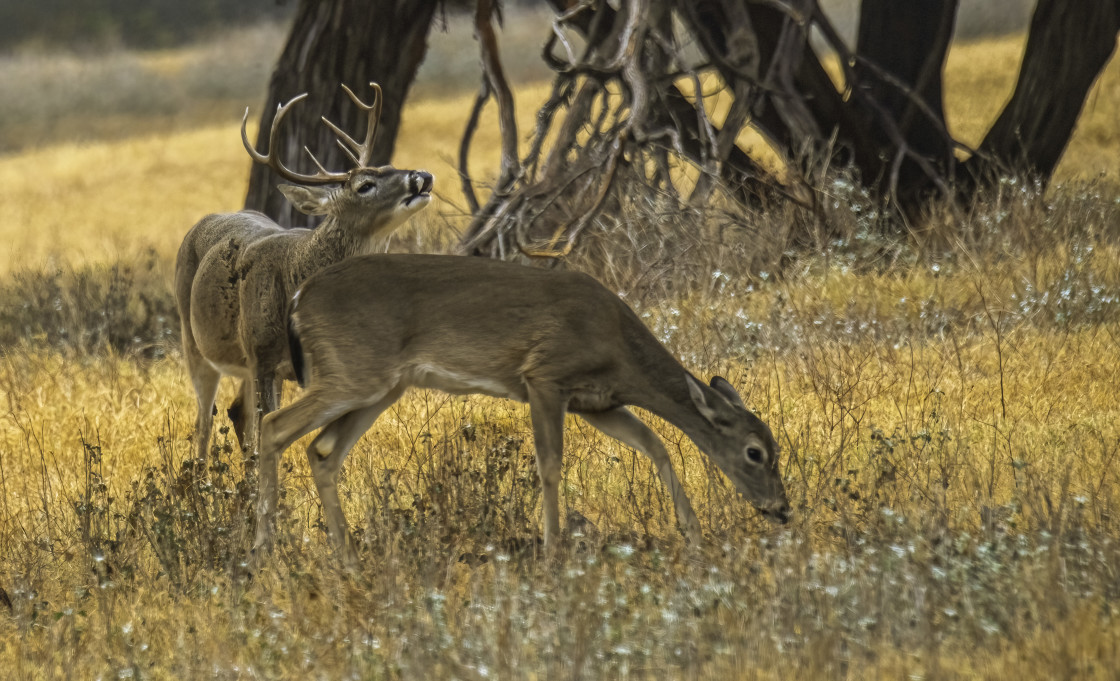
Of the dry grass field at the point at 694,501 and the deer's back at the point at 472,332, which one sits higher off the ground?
the deer's back at the point at 472,332

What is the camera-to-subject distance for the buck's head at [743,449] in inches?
229

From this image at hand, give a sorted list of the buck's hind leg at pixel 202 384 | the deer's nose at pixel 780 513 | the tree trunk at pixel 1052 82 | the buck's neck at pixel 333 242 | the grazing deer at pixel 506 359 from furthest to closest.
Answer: the tree trunk at pixel 1052 82
the buck's hind leg at pixel 202 384
the buck's neck at pixel 333 242
the grazing deer at pixel 506 359
the deer's nose at pixel 780 513

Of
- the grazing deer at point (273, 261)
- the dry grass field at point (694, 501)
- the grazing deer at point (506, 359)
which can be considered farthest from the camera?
the grazing deer at point (273, 261)

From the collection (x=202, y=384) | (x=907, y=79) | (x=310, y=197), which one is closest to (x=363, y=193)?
(x=310, y=197)

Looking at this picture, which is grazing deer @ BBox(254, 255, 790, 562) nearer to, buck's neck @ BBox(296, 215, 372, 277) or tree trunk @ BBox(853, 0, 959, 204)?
buck's neck @ BBox(296, 215, 372, 277)

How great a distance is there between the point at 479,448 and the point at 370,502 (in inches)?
32.9

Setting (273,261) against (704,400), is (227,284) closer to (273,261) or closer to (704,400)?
(273,261)

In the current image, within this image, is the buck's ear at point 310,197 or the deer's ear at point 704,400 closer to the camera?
the deer's ear at point 704,400

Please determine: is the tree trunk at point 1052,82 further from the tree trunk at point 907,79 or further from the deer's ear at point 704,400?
the deer's ear at point 704,400

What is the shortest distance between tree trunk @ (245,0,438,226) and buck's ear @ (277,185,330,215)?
12.1 feet

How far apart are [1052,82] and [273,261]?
7677mm

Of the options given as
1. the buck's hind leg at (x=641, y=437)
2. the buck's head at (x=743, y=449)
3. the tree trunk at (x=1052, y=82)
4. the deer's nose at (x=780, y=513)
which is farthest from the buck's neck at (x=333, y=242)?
the tree trunk at (x=1052, y=82)

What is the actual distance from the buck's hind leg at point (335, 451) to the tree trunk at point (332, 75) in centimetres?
→ 511

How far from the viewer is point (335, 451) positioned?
621 cm
